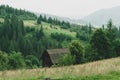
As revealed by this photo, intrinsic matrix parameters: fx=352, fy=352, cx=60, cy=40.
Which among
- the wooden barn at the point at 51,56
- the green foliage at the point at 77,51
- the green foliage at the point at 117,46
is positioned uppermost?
the green foliage at the point at 117,46

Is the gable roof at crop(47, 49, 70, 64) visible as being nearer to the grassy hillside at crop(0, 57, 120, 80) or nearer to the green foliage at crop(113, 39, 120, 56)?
the green foliage at crop(113, 39, 120, 56)

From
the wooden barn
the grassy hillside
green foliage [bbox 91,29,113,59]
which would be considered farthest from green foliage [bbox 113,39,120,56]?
the grassy hillside

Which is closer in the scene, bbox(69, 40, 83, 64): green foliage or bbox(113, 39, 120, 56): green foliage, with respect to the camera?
bbox(113, 39, 120, 56): green foliage

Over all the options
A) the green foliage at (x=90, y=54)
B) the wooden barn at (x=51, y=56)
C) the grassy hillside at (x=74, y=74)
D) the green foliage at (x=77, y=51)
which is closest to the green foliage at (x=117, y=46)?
the green foliage at (x=90, y=54)

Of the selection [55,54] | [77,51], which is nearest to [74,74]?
[77,51]

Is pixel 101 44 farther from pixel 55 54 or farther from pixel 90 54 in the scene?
pixel 55 54

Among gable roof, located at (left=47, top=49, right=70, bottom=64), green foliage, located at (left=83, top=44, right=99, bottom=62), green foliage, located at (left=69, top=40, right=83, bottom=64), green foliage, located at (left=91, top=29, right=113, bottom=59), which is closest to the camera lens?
Result: green foliage, located at (left=83, top=44, right=99, bottom=62)

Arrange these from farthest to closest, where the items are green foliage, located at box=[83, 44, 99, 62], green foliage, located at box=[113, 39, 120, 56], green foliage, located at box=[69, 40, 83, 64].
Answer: green foliage, located at box=[69, 40, 83, 64], green foliage, located at box=[113, 39, 120, 56], green foliage, located at box=[83, 44, 99, 62]

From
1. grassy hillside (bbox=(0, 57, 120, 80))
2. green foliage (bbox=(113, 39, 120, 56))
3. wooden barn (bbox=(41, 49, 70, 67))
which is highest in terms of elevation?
grassy hillside (bbox=(0, 57, 120, 80))

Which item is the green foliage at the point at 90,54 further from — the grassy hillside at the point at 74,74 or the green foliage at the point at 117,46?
the grassy hillside at the point at 74,74

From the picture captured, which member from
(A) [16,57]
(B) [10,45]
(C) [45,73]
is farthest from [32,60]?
(C) [45,73]

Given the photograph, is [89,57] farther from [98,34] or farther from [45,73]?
[45,73]

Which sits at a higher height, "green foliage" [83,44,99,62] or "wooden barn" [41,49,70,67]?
"green foliage" [83,44,99,62]

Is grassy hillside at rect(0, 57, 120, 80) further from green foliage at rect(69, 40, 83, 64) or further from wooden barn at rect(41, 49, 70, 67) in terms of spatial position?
wooden barn at rect(41, 49, 70, 67)
